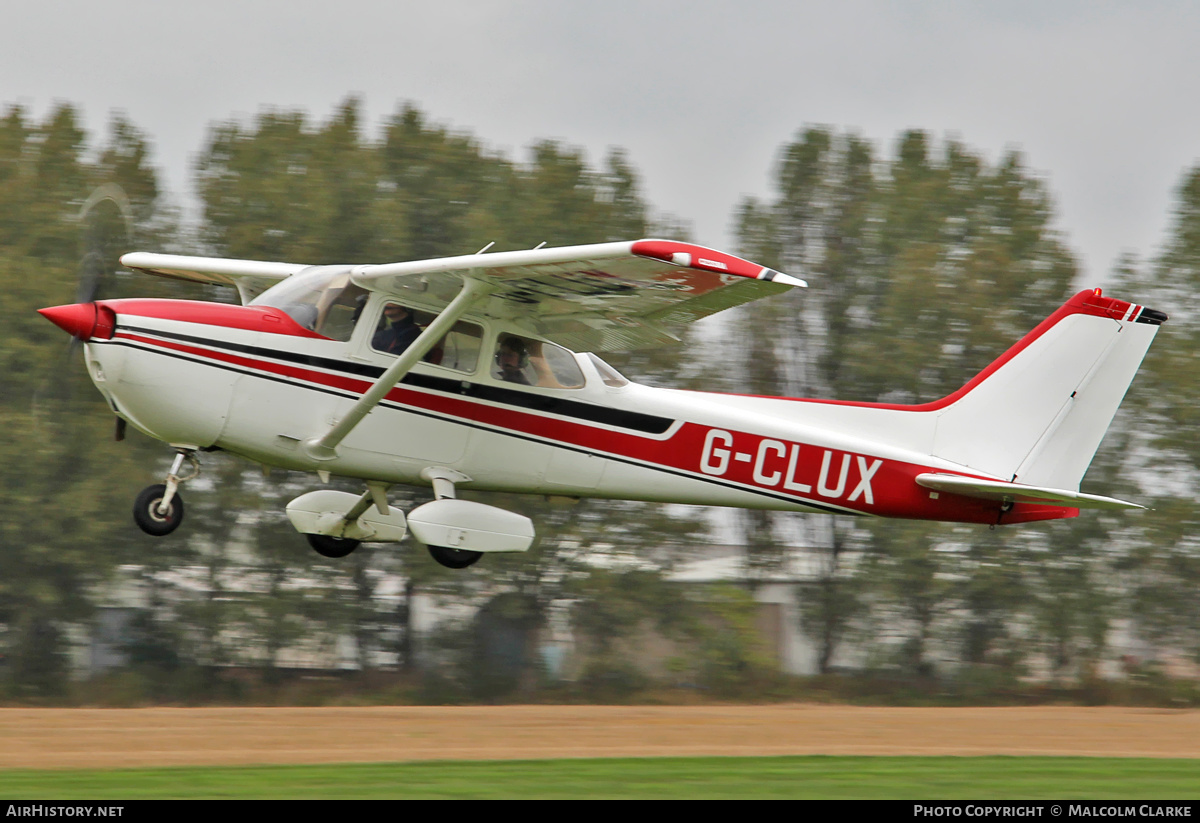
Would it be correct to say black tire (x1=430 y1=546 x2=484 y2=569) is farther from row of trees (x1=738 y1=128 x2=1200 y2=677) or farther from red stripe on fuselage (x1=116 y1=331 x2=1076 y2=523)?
row of trees (x1=738 y1=128 x2=1200 y2=677)

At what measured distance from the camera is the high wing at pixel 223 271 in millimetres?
10758

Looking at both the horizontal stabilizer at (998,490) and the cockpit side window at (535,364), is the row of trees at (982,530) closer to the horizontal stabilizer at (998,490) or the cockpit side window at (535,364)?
the horizontal stabilizer at (998,490)

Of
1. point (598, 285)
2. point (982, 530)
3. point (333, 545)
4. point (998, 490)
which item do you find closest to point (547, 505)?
point (982, 530)

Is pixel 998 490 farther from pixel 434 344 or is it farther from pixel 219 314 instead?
pixel 219 314

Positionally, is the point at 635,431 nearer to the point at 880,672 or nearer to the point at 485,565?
the point at 485,565

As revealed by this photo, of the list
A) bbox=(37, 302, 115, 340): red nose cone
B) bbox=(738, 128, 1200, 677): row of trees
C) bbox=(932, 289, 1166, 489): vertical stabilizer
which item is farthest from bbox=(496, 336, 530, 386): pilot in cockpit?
bbox=(738, 128, 1200, 677): row of trees

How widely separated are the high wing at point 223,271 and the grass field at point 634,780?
4.37 meters

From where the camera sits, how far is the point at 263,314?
940cm

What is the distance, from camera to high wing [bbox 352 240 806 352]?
778cm

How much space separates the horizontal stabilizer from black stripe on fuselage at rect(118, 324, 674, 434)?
2.76m

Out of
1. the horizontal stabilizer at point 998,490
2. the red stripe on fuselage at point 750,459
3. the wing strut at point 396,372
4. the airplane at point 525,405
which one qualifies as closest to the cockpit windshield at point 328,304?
the airplane at point 525,405
